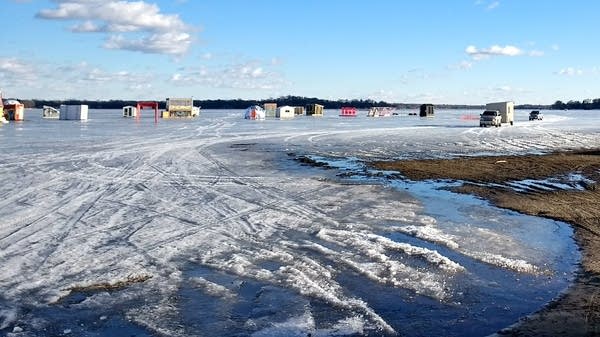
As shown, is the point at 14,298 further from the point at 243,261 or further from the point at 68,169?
the point at 68,169

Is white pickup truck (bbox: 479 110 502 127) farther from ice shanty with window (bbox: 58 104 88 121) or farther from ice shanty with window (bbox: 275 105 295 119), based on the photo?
ice shanty with window (bbox: 58 104 88 121)

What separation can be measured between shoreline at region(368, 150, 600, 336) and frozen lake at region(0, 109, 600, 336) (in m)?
0.23

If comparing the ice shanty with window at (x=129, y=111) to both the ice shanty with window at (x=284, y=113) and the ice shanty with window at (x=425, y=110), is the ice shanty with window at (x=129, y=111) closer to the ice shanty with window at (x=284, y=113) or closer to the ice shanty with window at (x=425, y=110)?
the ice shanty with window at (x=284, y=113)

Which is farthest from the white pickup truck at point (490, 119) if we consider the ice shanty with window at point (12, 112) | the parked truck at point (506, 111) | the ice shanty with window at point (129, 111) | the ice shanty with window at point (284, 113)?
the ice shanty with window at point (129, 111)

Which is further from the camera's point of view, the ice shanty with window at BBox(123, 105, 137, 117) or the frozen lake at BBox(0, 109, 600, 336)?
the ice shanty with window at BBox(123, 105, 137, 117)

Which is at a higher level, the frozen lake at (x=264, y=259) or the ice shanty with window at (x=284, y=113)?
the ice shanty with window at (x=284, y=113)

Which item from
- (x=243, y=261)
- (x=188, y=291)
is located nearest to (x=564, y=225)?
(x=243, y=261)

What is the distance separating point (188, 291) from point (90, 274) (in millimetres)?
1372

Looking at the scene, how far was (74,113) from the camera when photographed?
67188mm

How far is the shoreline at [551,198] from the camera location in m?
5.90

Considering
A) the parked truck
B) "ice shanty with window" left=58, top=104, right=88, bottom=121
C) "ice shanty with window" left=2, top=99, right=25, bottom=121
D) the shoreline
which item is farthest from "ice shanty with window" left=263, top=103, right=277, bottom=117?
the shoreline

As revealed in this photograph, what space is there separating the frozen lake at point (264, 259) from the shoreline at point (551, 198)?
0.23 metres

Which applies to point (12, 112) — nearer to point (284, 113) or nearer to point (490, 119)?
point (284, 113)

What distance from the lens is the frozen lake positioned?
6020mm
